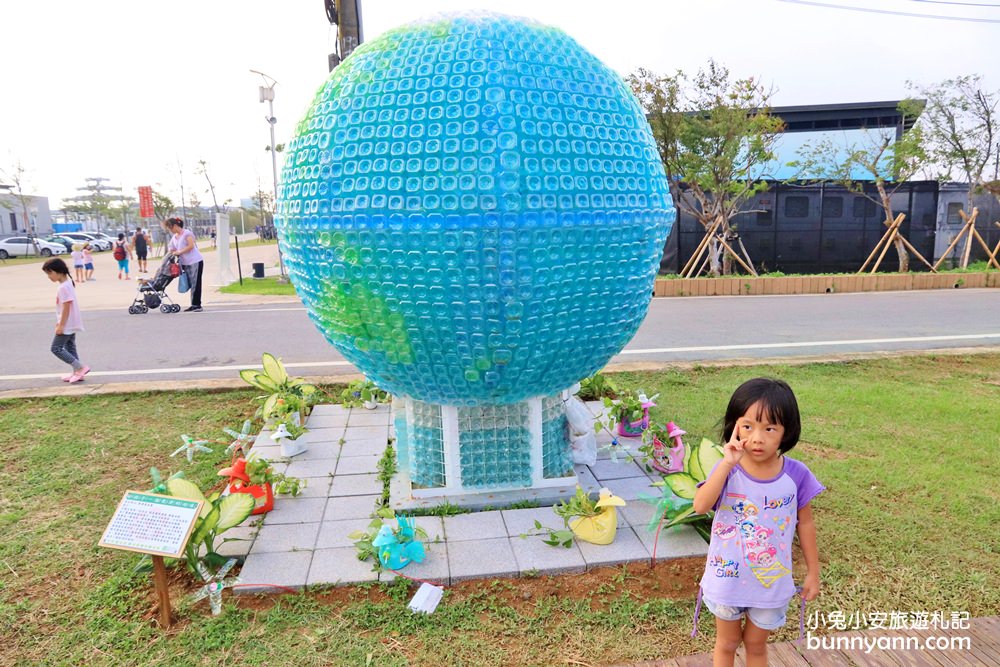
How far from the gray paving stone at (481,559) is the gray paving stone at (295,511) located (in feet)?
3.05

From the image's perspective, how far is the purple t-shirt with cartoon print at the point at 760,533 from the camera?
223 centimetres

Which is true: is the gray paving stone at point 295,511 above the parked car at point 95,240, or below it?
below

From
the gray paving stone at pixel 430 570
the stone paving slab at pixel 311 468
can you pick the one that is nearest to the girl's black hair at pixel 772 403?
the gray paving stone at pixel 430 570

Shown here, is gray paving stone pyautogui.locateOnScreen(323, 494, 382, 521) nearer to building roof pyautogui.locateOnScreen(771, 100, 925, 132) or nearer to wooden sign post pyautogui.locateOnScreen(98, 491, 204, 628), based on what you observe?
wooden sign post pyautogui.locateOnScreen(98, 491, 204, 628)

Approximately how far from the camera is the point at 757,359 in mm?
7680

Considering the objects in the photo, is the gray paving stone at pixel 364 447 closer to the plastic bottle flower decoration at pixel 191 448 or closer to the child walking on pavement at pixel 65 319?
the plastic bottle flower decoration at pixel 191 448

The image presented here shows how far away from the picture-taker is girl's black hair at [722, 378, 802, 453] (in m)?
2.06

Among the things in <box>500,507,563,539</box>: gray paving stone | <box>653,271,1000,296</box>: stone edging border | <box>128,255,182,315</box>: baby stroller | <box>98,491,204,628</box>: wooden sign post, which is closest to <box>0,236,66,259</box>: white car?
<box>128,255,182,315</box>: baby stroller

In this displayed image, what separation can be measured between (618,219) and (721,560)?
1.62 meters

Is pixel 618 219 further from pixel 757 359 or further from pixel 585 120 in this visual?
pixel 757 359

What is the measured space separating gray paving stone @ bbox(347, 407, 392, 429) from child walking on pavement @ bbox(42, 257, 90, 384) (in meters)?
3.54

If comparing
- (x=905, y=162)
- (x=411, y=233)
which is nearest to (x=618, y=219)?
(x=411, y=233)

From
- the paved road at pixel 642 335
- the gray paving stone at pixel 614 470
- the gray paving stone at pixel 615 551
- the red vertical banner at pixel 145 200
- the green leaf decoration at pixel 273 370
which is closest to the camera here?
the gray paving stone at pixel 615 551

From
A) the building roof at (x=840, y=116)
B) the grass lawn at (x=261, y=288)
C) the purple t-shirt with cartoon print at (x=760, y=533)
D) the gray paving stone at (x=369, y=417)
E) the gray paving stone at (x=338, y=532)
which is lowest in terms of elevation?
the gray paving stone at (x=338, y=532)
